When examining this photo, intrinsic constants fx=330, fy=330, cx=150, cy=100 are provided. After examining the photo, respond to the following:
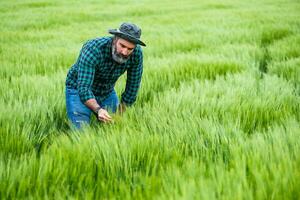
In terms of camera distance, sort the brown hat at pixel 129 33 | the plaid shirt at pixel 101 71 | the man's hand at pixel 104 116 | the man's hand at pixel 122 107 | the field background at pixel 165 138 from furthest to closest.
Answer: the man's hand at pixel 122 107 → the plaid shirt at pixel 101 71 → the brown hat at pixel 129 33 → the man's hand at pixel 104 116 → the field background at pixel 165 138

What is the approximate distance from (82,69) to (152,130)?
736 millimetres

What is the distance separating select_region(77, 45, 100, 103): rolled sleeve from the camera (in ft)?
7.11

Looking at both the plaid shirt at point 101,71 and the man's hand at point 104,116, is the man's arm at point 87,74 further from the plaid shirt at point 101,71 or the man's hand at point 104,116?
the man's hand at point 104,116

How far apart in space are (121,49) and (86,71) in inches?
10.8

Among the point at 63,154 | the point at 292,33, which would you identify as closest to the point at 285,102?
the point at 63,154

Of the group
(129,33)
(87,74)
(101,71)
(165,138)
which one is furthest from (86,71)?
(165,138)

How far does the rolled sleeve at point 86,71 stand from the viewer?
2168 mm

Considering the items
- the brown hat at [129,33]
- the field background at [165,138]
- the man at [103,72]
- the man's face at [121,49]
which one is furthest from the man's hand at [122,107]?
the brown hat at [129,33]

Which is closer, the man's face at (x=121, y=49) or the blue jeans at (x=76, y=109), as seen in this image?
the man's face at (x=121, y=49)

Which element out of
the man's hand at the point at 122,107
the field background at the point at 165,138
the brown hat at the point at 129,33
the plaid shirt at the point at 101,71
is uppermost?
the brown hat at the point at 129,33

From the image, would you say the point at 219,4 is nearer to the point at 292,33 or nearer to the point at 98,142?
the point at 292,33

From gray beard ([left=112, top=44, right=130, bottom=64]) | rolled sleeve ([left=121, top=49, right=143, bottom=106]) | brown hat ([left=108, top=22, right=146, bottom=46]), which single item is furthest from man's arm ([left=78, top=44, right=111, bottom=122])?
rolled sleeve ([left=121, top=49, right=143, bottom=106])

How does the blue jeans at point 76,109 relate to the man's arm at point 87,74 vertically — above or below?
below

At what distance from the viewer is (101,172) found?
4.34ft
